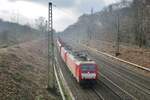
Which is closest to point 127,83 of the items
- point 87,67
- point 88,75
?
point 88,75

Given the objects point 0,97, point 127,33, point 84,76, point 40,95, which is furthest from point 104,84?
point 127,33

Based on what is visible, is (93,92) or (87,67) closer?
(93,92)

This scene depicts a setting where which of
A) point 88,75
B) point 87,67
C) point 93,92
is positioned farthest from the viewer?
point 87,67

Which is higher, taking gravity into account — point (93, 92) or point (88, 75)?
point (88, 75)

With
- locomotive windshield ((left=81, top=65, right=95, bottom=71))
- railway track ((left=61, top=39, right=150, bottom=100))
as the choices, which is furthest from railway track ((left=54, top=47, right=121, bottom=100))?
locomotive windshield ((left=81, top=65, right=95, bottom=71))

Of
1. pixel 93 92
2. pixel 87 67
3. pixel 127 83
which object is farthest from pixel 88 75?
pixel 127 83

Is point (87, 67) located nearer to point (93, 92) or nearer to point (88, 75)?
point (88, 75)

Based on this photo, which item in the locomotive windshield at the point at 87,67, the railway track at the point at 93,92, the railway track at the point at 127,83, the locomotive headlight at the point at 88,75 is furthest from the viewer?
the locomotive windshield at the point at 87,67

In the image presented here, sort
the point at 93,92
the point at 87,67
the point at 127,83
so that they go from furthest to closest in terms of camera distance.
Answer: the point at 127,83 → the point at 87,67 → the point at 93,92

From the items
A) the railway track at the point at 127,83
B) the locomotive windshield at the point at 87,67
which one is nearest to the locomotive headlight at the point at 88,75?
the locomotive windshield at the point at 87,67

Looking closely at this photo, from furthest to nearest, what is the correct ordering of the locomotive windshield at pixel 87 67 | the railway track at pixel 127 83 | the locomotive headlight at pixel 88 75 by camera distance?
the locomotive windshield at pixel 87 67, the locomotive headlight at pixel 88 75, the railway track at pixel 127 83

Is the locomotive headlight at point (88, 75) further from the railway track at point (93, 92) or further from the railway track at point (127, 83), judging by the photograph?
the railway track at point (127, 83)

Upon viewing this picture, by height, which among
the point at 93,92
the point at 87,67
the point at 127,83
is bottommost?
the point at 93,92

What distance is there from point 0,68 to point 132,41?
57.7m
